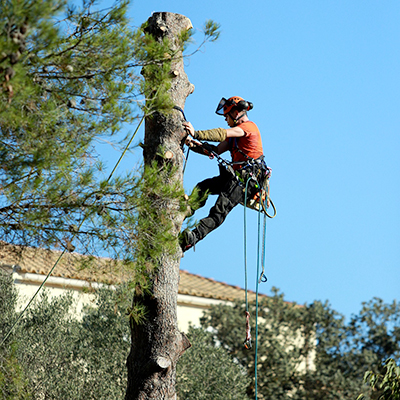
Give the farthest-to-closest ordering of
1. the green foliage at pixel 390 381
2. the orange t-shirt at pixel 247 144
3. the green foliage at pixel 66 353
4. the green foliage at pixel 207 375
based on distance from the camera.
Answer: the green foliage at pixel 207 375 < the green foliage at pixel 66 353 < the green foliage at pixel 390 381 < the orange t-shirt at pixel 247 144

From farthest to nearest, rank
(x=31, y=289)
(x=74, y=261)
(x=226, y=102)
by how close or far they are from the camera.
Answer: (x=31, y=289) → (x=226, y=102) → (x=74, y=261)

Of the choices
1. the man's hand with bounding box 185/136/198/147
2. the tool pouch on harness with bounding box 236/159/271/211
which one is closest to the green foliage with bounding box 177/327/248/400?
the tool pouch on harness with bounding box 236/159/271/211

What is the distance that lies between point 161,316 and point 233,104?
273cm

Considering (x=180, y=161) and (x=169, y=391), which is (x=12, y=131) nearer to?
(x=180, y=161)

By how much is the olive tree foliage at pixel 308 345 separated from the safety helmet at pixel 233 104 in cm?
858

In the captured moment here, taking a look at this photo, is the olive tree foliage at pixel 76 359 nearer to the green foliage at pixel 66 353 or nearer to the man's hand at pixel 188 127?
the green foliage at pixel 66 353

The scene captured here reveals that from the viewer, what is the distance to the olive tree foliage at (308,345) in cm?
1480

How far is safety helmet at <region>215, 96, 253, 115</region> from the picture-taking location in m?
7.16

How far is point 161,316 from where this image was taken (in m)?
5.74

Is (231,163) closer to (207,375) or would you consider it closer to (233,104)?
(233,104)

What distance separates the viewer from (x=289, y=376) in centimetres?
1509

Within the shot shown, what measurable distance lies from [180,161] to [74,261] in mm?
1439

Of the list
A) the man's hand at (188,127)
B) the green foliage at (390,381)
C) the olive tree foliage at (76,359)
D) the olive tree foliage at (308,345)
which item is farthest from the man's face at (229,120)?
the olive tree foliage at (308,345)

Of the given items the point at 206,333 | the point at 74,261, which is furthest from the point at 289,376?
the point at 74,261
